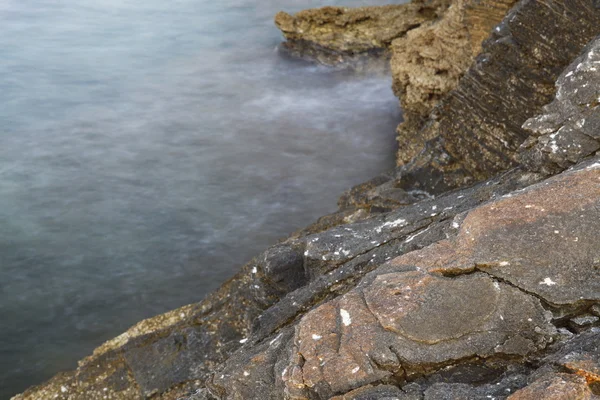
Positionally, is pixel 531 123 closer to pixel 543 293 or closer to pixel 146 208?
pixel 543 293

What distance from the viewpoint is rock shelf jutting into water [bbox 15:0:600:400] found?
3.36m

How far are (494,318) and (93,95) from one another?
15.7 m

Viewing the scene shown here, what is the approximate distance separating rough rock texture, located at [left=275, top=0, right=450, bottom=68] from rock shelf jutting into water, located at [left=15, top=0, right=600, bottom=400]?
7.36m

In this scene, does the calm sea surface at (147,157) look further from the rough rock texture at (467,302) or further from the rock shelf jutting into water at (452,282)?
the rough rock texture at (467,302)

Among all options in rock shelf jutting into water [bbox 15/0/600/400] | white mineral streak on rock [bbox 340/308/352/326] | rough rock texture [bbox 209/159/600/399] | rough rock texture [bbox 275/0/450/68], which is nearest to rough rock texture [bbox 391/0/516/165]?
rock shelf jutting into water [bbox 15/0/600/400]

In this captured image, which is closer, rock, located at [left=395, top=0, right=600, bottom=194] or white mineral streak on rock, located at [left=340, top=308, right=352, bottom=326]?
white mineral streak on rock, located at [left=340, top=308, right=352, bottom=326]

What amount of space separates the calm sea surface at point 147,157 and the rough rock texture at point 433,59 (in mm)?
2147

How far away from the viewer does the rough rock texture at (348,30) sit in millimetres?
15922

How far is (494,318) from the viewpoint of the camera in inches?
135

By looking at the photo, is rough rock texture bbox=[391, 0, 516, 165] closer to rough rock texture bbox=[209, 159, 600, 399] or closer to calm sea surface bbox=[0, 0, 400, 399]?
calm sea surface bbox=[0, 0, 400, 399]

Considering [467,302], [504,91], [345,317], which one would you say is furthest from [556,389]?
[504,91]

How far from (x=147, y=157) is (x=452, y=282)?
1170 centimetres

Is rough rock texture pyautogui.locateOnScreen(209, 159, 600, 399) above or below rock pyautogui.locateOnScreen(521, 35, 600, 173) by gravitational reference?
below

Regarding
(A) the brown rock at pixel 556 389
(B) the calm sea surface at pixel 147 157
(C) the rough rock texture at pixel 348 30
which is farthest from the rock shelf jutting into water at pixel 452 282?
(C) the rough rock texture at pixel 348 30
